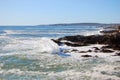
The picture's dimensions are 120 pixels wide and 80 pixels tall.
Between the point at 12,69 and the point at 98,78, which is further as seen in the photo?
the point at 12,69

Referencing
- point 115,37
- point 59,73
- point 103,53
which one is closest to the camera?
point 59,73

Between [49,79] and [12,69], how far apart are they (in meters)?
3.65

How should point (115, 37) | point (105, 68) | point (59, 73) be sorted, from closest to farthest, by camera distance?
1. point (59, 73)
2. point (105, 68)
3. point (115, 37)

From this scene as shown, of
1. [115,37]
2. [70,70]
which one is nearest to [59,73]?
[70,70]

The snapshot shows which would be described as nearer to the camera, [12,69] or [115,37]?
[12,69]

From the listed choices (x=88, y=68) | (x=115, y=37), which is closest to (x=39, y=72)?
(x=88, y=68)

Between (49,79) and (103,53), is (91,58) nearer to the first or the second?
(103,53)

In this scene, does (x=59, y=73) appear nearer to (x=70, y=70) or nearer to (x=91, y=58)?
(x=70, y=70)

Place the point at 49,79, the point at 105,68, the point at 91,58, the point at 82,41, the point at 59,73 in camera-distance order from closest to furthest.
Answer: the point at 49,79
the point at 59,73
the point at 105,68
the point at 91,58
the point at 82,41

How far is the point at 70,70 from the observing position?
1541 cm

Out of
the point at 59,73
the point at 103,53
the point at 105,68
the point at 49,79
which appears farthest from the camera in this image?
the point at 103,53

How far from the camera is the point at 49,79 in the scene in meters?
13.0

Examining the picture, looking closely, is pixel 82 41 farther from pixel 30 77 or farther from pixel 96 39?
pixel 30 77

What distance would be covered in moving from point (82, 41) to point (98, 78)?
19353 millimetres
